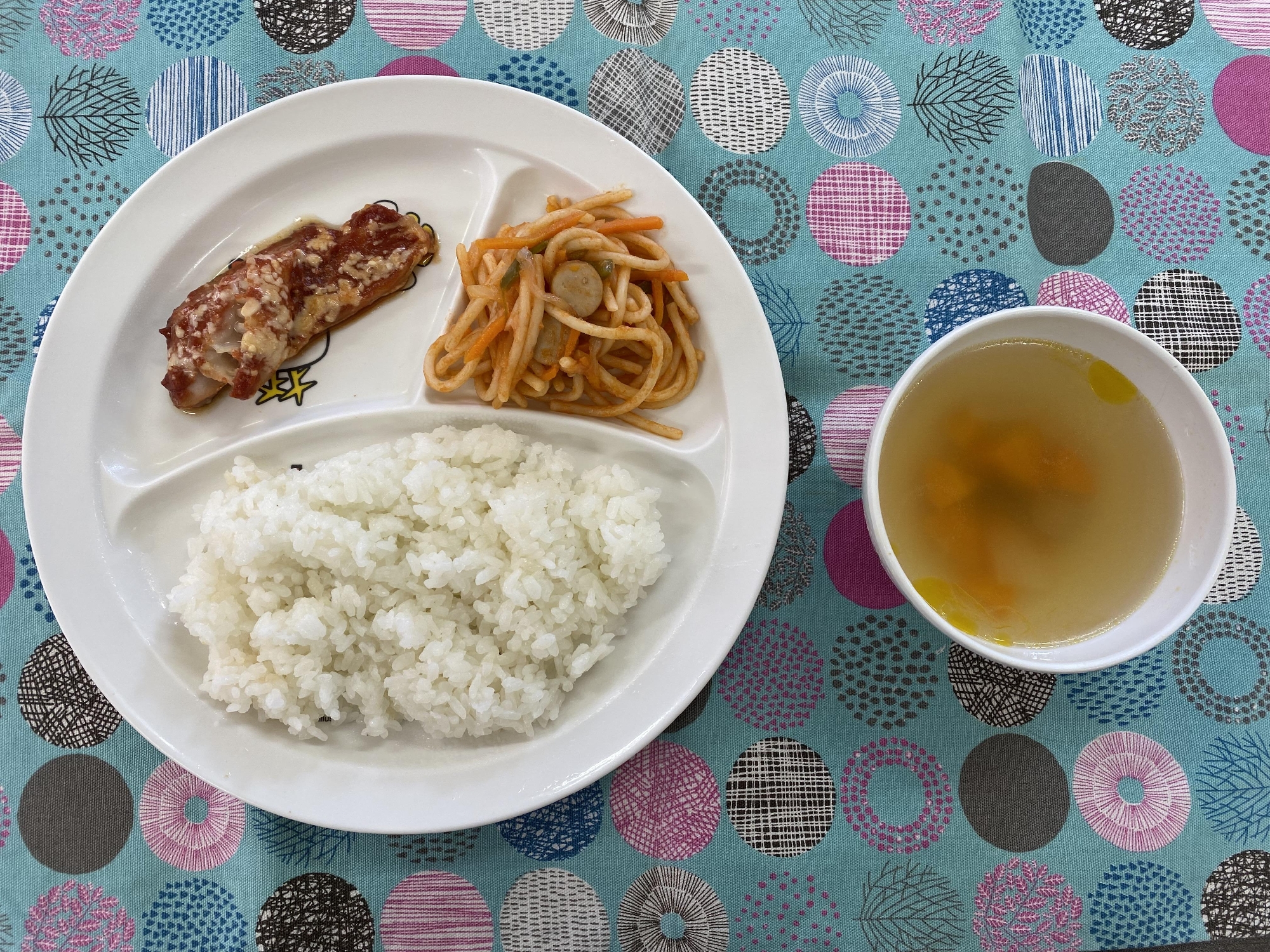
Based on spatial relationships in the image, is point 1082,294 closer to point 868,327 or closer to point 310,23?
point 868,327

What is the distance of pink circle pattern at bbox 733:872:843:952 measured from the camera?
217cm

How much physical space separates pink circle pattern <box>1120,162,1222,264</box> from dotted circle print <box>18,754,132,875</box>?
132 inches

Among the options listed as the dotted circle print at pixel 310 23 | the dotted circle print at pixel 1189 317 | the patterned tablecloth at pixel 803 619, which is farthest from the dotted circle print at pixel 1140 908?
the dotted circle print at pixel 310 23

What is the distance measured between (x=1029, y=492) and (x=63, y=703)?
2.69 meters

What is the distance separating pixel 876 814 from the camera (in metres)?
2.18

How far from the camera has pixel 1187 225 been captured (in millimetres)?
2299

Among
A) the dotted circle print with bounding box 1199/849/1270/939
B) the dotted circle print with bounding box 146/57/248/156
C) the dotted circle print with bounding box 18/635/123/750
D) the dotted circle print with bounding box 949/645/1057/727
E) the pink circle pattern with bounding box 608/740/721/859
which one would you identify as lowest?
the dotted circle print with bounding box 1199/849/1270/939

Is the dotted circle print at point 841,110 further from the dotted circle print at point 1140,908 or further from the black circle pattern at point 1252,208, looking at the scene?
the dotted circle print at point 1140,908

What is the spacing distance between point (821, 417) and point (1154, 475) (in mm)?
818

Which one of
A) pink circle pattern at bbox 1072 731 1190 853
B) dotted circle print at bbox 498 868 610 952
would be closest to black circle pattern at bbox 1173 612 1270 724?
pink circle pattern at bbox 1072 731 1190 853

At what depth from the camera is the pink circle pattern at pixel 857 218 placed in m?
2.23

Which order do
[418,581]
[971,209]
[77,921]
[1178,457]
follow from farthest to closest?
[971,209] < [77,921] < [418,581] < [1178,457]

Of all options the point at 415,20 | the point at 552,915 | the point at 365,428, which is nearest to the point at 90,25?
the point at 415,20

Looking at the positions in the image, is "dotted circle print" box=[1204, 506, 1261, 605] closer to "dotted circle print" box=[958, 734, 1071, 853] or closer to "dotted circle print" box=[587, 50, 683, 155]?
"dotted circle print" box=[958, 734, 1071, 853]
